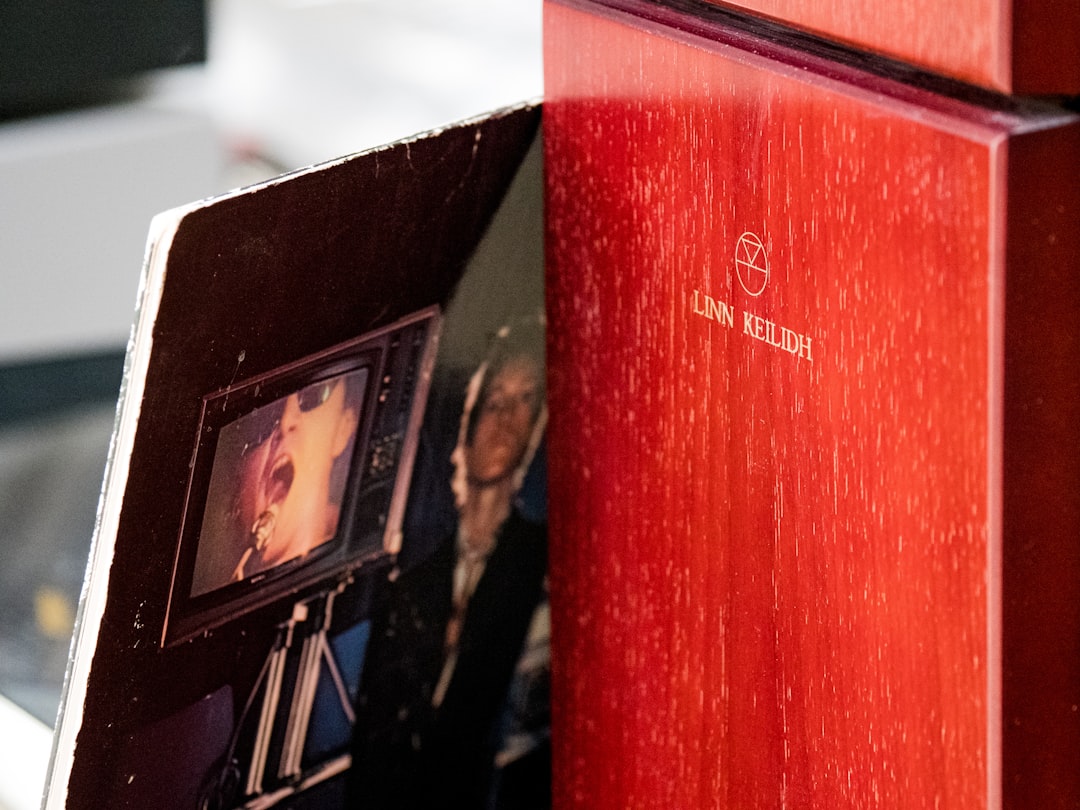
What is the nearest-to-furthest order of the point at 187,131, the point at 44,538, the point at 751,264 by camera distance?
the point at 751,264
the point at 44,538
the point at 187,131

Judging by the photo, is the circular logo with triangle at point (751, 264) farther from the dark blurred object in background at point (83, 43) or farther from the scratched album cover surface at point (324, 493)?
the dark blurred object in background at point (83, 43)

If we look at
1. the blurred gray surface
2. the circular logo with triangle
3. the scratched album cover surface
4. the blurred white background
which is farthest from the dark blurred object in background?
the circular logo with triangle

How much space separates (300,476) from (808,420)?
218 millimetres

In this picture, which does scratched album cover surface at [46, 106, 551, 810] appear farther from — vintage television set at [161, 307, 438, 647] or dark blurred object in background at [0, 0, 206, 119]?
dark blurred object in background at [0, 0, 206, 119]

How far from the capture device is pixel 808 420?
1.44ft

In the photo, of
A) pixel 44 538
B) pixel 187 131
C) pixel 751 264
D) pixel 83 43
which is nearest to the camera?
pixel 751 264

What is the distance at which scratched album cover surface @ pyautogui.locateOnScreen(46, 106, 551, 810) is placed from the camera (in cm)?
48

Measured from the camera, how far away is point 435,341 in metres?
0.58

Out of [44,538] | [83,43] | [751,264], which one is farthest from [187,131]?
[751,264]

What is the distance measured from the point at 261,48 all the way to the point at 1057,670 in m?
1.17

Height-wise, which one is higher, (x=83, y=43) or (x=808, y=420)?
(x=83, y=43)

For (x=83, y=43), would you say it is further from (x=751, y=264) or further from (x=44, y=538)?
→ (x=751, y=264)

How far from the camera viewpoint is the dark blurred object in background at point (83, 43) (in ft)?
3.63

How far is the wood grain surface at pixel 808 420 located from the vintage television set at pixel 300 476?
0.07 meters
